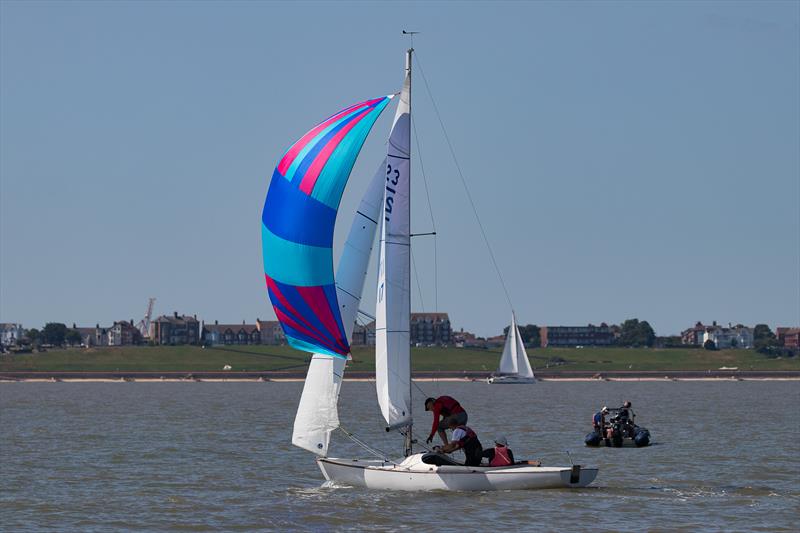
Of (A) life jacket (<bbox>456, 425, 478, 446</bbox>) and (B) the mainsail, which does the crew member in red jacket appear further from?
(B) the mainsail

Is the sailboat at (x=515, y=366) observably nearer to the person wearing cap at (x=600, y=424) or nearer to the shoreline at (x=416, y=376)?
the shoreline at (x=416, y=376)

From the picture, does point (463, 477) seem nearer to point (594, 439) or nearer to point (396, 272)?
point (396, 272)

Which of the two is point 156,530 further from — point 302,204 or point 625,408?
point 625,408

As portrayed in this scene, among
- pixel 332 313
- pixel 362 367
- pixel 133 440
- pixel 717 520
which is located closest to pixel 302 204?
pixel 332 313

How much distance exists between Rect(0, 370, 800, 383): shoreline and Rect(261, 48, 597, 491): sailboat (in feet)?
470

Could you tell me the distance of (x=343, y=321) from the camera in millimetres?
34344

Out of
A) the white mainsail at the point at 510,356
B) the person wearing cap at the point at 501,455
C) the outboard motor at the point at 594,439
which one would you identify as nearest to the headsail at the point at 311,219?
the person wearing cap at the point at 501,455

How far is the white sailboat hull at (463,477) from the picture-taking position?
109ft

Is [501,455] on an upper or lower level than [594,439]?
upper

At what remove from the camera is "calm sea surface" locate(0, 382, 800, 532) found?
31.6 meters

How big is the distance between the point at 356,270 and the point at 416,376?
145856mm

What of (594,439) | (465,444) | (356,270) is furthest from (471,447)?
(594,439)

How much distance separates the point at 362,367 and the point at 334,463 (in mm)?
153941

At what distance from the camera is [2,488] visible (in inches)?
1513
